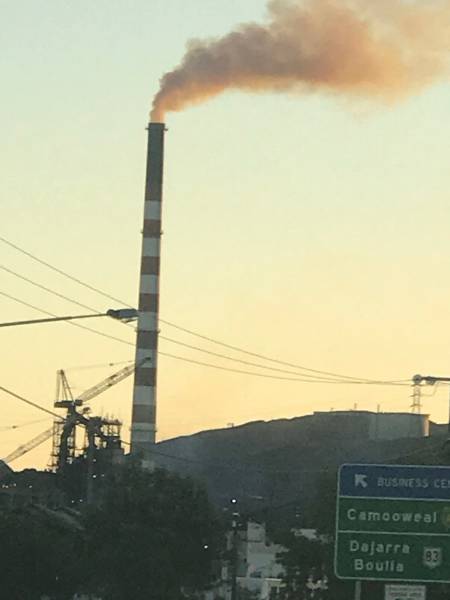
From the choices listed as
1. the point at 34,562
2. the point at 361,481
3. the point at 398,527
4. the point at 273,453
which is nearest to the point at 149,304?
the point at 34,562

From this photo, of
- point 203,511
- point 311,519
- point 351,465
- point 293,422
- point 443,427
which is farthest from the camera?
point 293,422

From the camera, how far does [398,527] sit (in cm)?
3078

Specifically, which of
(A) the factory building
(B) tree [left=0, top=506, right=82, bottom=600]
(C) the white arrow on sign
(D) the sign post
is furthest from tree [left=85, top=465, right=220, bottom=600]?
(A) the factory building

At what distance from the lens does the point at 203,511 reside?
79250 mm

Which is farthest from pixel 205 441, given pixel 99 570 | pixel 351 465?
pixel 351 465

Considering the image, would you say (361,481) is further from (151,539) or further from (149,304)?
(149,304)

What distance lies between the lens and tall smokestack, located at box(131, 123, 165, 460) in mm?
101250

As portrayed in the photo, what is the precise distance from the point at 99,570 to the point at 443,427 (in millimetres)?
103928

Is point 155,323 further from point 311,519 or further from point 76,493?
point 311,519

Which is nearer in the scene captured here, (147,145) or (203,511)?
(203,511)

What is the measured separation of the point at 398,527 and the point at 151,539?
146 feet

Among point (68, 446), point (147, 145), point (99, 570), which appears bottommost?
point (99, 570)

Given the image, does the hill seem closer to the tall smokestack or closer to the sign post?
the tall smokestack

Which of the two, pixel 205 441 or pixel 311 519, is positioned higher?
pixel 205 441
